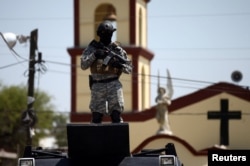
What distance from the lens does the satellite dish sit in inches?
2254

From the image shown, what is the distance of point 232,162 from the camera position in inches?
690

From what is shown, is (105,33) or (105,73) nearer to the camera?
(105,73)

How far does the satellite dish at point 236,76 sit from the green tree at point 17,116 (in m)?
27.9

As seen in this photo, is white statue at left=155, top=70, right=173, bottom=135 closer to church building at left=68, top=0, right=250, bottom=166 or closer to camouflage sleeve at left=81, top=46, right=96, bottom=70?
church building at left=68, top=0, right=250, bottom=166

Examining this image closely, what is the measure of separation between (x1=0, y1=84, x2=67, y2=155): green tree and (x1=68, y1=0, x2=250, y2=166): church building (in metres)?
23.5

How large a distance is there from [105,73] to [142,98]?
44400 millimetres

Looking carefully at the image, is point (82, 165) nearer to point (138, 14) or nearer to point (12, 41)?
point (12, 41)

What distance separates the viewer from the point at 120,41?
195ft

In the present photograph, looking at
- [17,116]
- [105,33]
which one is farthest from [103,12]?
Result: [105,33]

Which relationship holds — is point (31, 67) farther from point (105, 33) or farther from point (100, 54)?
point (100, 54)

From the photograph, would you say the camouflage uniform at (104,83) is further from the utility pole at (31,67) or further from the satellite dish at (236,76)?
the satellite dish at (236,76)

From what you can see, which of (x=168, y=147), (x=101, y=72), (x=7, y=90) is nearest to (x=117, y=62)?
(x=101, y=72)

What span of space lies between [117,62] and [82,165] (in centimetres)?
176

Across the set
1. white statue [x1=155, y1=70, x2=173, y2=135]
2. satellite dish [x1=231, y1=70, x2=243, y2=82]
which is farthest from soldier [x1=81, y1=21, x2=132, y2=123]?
satellite dish [x1=231, y1=70, x2=243, y2=82]
